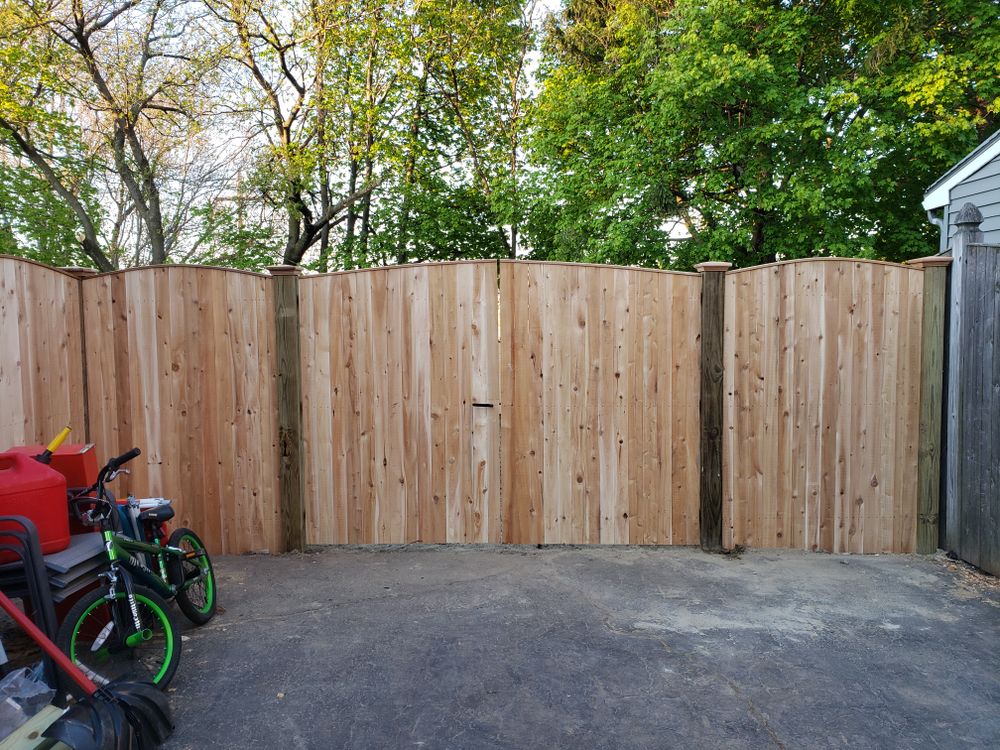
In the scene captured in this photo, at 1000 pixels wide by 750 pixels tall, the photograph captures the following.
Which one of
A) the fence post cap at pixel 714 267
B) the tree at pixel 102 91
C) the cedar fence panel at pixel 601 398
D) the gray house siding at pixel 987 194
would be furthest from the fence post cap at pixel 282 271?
the tree at pixel 102 91

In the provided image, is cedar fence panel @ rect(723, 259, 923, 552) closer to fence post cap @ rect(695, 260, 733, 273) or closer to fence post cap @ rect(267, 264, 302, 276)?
fence post cap @ rect(695, 260, 733, 273)

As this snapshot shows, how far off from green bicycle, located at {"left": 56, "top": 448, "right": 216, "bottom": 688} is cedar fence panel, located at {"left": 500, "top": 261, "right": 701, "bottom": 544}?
2178 mm

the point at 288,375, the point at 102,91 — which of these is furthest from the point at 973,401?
the point at 102,91

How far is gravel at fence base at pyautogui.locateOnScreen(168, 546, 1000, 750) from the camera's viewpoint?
2535 mm

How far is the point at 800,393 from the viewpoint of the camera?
448 centimetres

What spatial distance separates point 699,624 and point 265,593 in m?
2.40

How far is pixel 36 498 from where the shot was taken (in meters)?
2.67

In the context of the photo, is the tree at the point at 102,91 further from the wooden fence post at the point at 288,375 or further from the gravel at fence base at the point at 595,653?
the gravel at fence base at the point at 595,653

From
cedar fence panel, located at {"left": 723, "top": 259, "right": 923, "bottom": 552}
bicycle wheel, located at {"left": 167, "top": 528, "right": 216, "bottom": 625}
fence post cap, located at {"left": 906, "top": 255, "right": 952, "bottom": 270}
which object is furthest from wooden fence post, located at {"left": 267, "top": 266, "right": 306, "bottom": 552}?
fence post cap, located at {"left": 906, "top": 255, "right": 952, "bottom": 270}

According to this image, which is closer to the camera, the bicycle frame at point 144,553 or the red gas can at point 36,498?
the red gas can at point 36,498

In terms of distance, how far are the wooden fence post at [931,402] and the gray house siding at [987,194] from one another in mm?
2496

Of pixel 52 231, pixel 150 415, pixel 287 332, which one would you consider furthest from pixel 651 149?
pixel 52 231

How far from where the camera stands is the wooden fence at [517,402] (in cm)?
447

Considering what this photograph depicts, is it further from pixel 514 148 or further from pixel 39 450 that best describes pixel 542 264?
pixel 514 148
